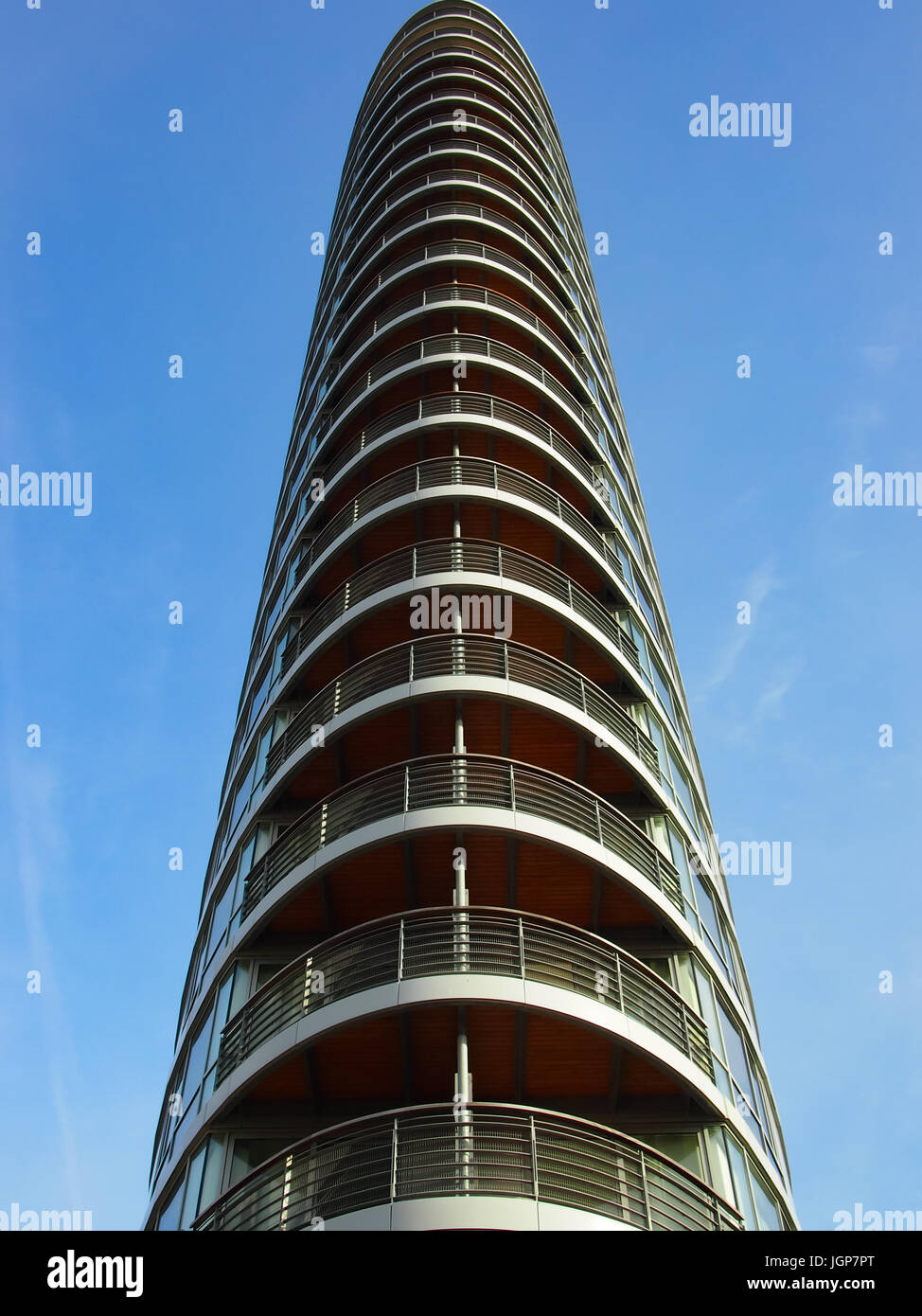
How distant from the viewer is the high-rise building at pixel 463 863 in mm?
13703

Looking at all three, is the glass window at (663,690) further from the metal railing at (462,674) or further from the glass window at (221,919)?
the glass window at (221,919)

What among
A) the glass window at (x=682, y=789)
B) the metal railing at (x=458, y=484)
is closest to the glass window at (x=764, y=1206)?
the glass window at (x=682, y=789)

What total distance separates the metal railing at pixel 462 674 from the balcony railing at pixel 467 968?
14.1ft

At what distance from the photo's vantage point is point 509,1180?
484 inches

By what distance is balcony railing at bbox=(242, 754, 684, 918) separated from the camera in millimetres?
17141

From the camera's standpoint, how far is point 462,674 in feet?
61.2

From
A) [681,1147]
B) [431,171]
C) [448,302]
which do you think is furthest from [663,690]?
[431,171]

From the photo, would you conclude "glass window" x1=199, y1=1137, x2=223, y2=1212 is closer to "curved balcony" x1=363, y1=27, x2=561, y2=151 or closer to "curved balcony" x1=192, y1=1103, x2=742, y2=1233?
"curved balcony" x1=192, y1=1103, x2=742, y2=1233

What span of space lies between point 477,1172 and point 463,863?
13.8 ft

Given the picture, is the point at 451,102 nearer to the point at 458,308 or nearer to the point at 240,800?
the point at 458,308

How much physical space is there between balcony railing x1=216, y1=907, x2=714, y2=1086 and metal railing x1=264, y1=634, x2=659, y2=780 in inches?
169

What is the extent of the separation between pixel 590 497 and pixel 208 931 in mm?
11654

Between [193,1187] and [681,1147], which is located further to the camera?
[193,1187]
